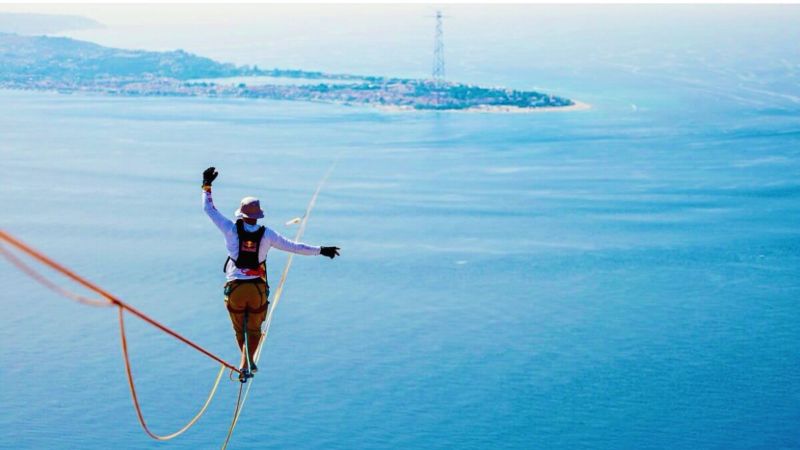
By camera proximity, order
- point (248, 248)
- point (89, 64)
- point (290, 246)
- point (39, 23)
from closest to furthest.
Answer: point (290, 246) → point (248, 248) → point (89, 64) → point (39, 23)

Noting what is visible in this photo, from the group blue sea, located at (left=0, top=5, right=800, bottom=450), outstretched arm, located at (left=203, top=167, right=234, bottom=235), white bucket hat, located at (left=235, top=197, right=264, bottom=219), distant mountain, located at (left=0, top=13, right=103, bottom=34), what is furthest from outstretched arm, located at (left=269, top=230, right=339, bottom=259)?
distant mountain, located at (left=0, top=13, right=103, bottom=34)

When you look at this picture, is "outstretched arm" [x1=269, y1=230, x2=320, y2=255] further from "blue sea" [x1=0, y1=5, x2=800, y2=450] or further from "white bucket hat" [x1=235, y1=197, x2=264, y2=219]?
"blue sea" [x1=0, y1=5, x2=800, y2=450]

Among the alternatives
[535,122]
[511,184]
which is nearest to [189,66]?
[535,122]

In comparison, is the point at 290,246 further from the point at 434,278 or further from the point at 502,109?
the point at 502,109

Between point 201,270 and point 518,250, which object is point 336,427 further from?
point 518,250

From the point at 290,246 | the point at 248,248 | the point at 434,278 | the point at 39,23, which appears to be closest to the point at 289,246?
the point at 290,246

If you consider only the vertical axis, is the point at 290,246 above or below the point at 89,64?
below

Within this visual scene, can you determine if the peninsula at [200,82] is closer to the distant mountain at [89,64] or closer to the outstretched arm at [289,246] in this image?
the distant mountain at [89,64]
